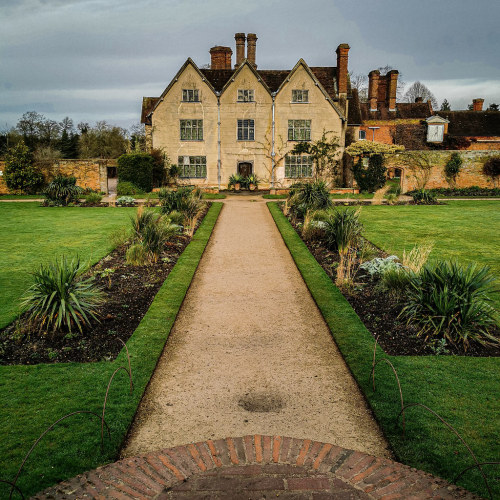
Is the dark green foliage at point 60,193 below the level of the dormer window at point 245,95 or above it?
below

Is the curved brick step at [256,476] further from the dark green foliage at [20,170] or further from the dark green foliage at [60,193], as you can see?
the dark green foliage at [20,170]

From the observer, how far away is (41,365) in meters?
6.12

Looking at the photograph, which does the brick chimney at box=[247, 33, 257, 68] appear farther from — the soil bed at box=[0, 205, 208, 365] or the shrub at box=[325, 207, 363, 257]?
the soil bed at box=[0, 205, 208, 365]

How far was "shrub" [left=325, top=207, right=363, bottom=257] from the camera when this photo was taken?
38.3 ft

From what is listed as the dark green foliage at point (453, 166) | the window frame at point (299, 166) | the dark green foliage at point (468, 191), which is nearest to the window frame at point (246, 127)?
the window frame at point (299, 166)

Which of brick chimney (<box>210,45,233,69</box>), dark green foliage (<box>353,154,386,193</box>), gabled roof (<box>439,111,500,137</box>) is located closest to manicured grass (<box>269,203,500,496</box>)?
dark green foliage (<box>353,154,386,193</box>)

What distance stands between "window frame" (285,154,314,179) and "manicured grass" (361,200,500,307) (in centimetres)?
948

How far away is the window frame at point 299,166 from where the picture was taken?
32.8 meters

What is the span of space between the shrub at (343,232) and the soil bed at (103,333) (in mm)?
4679

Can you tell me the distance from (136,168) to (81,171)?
5916 mm

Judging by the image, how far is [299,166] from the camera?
32.9 m

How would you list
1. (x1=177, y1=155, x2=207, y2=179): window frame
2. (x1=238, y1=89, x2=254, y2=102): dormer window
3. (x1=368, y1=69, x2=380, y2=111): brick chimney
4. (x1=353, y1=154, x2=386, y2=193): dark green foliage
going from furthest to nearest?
(x1=368, y1=69, x2=380, y2=111): brick chimney
(x1=177, y1=155, x2=207, y2=179): window frame
(x1=238, y1=89, x2=254, y2=102): dormer window
(x1=353, y1=154, x2=386, y2=193): dark green foliage

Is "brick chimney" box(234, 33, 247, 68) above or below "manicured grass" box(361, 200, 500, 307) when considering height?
above

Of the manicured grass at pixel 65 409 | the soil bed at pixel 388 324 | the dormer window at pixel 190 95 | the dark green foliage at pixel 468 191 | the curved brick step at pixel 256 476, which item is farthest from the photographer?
the dormer window at pixel 190 95
